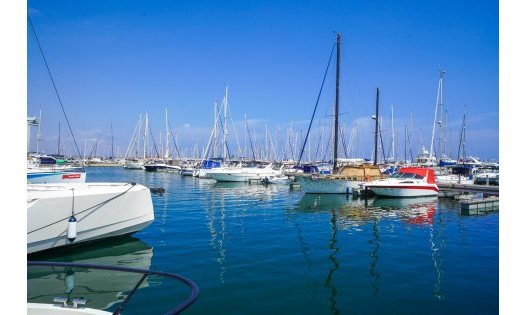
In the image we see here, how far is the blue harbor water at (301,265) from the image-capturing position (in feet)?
23.9

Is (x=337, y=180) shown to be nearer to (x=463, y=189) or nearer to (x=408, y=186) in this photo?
(x=408, y=186)

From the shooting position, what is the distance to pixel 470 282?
8758 mm

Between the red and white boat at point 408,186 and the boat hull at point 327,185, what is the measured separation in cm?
128

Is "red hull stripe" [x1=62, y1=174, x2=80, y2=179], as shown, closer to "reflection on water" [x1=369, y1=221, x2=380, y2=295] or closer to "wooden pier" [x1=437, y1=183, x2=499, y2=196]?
"reflection on water" [x1=369, y1=221, x2=380, y2=295]

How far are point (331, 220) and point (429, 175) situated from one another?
1590 centimetres

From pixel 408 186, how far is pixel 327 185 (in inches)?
244

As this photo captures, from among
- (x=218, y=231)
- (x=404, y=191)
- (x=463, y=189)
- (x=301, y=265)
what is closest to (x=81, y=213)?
(x=218, y=231)

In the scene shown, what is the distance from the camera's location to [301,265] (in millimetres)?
9891

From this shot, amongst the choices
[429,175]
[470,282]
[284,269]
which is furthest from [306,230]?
[429,175]

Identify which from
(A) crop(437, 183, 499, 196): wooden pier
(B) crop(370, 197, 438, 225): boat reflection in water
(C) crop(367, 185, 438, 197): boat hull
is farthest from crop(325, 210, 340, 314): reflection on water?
(A) crop(437, 183, 499, 196): wooden pier

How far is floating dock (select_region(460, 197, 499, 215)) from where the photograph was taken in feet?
70.5

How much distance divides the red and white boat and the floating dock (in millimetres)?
→ 6106
